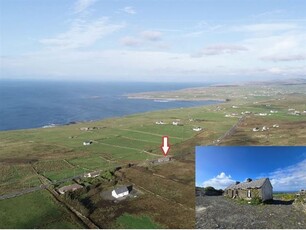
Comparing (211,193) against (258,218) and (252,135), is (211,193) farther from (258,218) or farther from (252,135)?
(252,135)

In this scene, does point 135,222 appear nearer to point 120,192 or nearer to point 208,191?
point 120,192

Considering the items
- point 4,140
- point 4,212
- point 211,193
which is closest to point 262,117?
point 4,140

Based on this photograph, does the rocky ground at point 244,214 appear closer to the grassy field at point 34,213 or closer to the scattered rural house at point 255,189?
the scattered rural house at point 255,189

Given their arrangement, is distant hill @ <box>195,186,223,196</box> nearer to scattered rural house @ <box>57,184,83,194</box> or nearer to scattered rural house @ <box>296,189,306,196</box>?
scattered rural house @ <box>296,189,306,196</box>

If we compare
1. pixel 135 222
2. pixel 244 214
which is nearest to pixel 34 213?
pixel 135 222

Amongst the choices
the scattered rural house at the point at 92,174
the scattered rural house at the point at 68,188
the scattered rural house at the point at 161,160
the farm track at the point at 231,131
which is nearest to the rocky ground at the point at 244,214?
the scattered rural house at the point at 68,188

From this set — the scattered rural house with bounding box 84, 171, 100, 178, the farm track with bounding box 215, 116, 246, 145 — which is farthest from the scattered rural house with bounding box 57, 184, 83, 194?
the farm track with bounding box 215, 116, 246, 145
